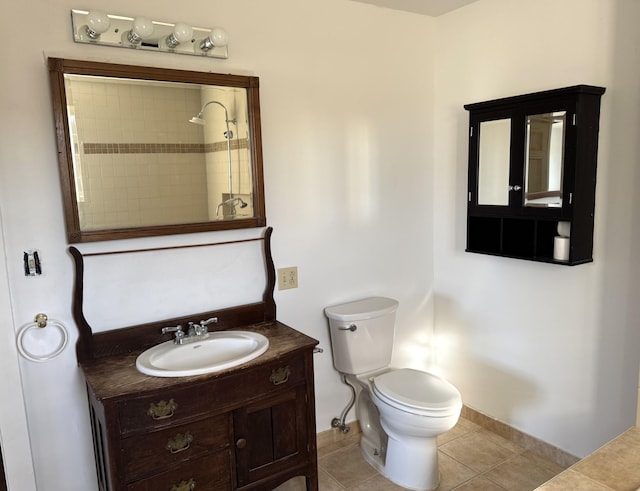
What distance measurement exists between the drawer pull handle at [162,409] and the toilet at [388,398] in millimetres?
992

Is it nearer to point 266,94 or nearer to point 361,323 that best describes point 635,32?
point 266,94

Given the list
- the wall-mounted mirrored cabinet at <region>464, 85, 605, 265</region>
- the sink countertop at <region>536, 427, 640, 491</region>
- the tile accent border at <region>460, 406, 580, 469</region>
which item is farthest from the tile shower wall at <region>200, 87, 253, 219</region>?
the tile accent border at <region>460, 406, 580, 469</region>

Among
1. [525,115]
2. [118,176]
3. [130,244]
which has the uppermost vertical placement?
[525,115]

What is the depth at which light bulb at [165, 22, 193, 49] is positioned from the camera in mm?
1954

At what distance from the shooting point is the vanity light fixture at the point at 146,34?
1.86 metres

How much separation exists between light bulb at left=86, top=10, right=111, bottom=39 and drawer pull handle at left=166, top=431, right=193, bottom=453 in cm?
151

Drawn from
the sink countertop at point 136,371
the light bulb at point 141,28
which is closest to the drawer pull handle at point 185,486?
the sink countertop at point 136,371

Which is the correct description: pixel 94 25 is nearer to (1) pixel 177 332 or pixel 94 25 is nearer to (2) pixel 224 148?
(2) pixel 224 148

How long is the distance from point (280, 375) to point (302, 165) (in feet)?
3.41

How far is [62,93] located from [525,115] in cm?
196

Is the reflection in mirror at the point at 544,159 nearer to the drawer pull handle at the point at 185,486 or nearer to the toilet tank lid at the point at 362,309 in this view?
the toilet tank lid at the point at 362,309

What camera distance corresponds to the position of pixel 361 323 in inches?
99.7

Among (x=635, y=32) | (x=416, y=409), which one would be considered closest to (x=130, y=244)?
(x=416, y=409)

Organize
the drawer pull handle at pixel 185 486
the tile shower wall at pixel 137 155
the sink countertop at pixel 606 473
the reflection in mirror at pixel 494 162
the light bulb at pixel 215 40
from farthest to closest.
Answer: the reflection in mirror at pixel 494 162 → the light bulb at pixel 215 40 → the tile shower wall at pixel 137 155 → the drawer pull handle at pixel 185 486 → the sink countertop at pixel 606 473
